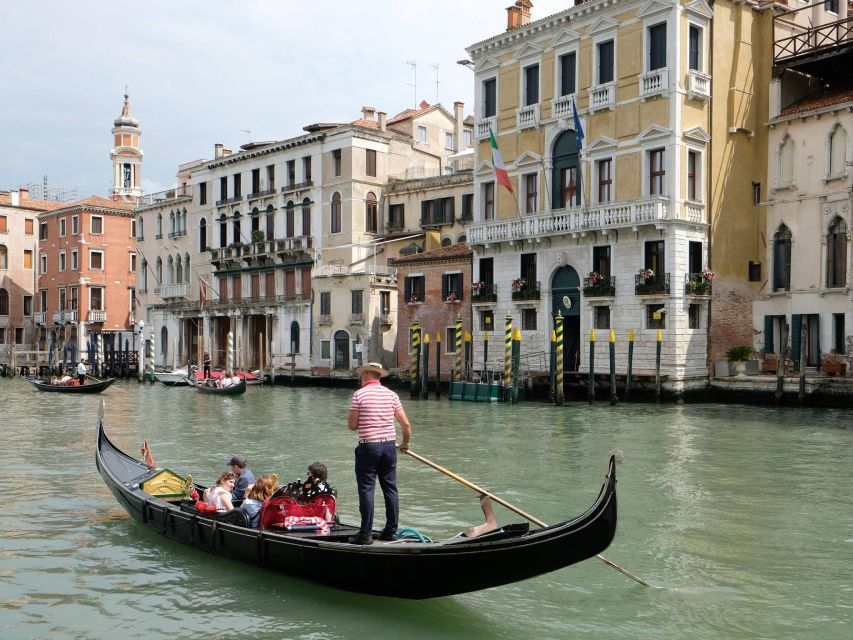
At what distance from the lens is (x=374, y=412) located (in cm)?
664

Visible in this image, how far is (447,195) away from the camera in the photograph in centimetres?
3272

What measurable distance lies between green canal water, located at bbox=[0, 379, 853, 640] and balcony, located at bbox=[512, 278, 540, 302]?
7.71 m

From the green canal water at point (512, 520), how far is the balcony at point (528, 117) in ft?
34.6

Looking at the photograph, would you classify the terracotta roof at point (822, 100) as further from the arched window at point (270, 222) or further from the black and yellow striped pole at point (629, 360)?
the arched window at point (270, 222)

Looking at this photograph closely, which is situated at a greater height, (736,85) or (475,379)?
(736,85)

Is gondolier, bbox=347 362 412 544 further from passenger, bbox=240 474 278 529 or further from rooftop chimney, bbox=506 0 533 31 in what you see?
rooftop chimney, bbox=506 0 533 31

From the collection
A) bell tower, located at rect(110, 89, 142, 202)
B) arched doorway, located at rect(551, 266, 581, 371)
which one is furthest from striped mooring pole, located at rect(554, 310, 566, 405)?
bell tower, located at rect(110, 89, 142, 202)

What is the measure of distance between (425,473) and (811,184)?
1492cm

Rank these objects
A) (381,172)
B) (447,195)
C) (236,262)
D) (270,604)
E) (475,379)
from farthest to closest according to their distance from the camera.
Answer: (236,262)
(381,172)
(447,195)
(475,379)
(270,604)

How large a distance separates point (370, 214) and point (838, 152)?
1742cm

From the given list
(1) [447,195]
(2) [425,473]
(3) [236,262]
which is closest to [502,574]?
(2) [425,473]

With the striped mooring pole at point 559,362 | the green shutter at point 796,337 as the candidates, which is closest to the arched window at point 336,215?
the striped mooring pole at point 559,362

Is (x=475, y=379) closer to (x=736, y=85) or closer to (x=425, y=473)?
(x=736, y=85)

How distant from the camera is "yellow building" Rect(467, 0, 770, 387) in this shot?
23109mm
